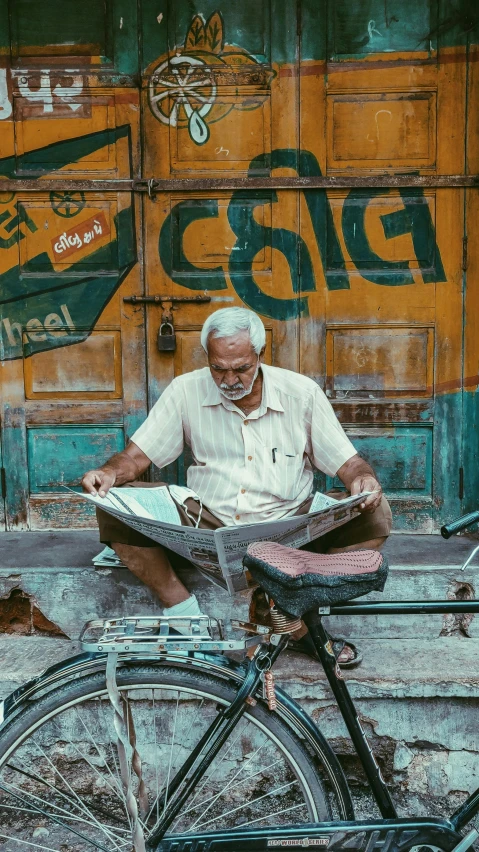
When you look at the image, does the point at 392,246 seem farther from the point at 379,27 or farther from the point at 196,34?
the point at 196,34

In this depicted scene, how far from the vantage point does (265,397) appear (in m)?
3.03

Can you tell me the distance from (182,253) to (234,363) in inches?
46.6

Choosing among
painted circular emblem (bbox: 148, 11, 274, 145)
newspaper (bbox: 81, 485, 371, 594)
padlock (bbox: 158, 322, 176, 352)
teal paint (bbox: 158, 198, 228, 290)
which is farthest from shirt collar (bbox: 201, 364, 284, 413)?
painted circular emblem (bbox: 148, 11, 274, 145)

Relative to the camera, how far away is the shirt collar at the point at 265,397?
3.03m

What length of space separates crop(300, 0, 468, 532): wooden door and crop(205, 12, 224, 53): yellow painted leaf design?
363 mm

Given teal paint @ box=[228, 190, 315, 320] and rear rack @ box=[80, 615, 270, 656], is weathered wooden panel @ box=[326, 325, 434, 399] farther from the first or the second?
rear rack @ box=[80, 615, 270, 656]

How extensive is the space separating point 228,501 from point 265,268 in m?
1.28

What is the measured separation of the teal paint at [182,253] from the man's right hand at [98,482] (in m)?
1.31

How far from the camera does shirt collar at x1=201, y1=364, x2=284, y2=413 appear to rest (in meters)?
3.03

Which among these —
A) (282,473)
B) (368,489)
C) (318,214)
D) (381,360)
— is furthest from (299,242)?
(368,489)

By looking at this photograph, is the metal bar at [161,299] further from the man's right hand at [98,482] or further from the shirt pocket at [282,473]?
the man's right hand at [98,482]

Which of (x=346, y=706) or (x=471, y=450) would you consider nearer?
(x=346, y=706)

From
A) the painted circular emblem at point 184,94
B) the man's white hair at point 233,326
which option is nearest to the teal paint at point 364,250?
the painted circular emblem at point 184,94

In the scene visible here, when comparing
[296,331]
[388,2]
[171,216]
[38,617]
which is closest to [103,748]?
[38,617]
